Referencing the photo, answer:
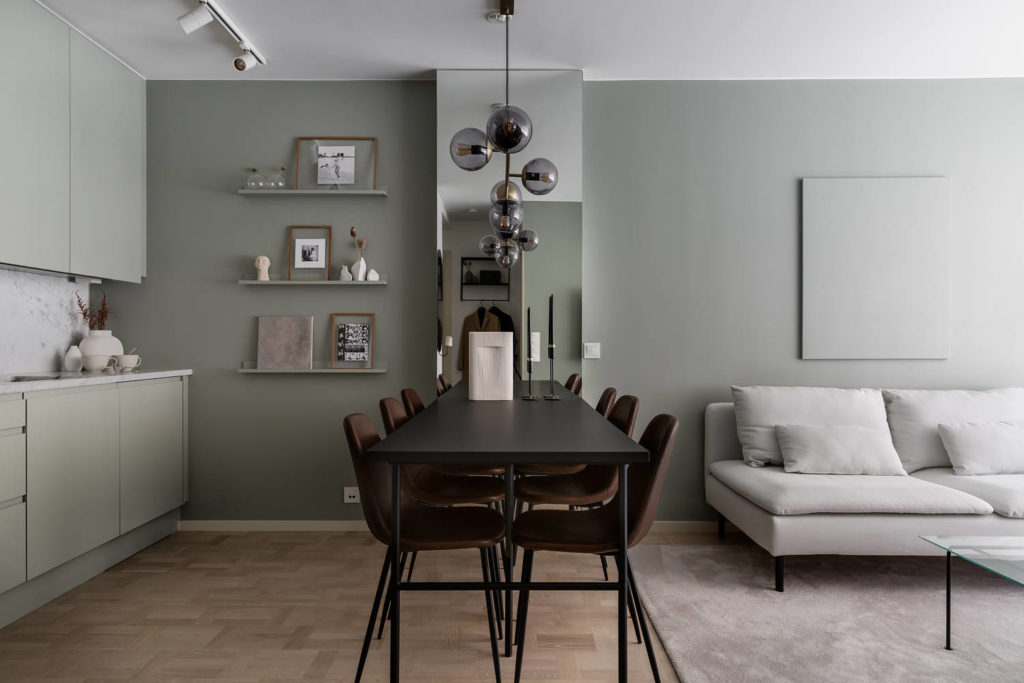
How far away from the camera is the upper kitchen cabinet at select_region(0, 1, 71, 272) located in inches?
111

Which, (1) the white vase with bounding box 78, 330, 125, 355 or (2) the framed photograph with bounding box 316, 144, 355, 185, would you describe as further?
(2) the framed photograph with bounding box 316, 144, 355, 185

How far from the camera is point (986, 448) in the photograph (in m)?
3.28

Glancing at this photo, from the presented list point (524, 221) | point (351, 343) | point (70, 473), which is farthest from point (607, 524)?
point (70, 473)

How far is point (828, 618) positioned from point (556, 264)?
7.55 ft

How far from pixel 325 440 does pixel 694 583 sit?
2318 mm

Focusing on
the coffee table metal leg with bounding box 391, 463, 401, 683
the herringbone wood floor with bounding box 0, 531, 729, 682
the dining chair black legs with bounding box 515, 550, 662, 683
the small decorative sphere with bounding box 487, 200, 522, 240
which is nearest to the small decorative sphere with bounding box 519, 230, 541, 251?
the small decorative sphere with bounding box 487, 200, 522, 240

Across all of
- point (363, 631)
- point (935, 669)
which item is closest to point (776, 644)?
point (935, 669)

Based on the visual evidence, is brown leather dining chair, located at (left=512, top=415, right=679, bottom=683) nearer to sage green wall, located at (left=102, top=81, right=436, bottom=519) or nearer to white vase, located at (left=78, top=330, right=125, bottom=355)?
sage green wall, located at (left=102, top=81, right=436, bottom=519)

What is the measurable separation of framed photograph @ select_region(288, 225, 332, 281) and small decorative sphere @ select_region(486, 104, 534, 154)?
1.85 m

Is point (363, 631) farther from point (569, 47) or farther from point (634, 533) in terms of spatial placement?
point (569, 47)

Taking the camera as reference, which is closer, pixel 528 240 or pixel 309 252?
pixel 528 240

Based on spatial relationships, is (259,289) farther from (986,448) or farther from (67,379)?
(986,448)

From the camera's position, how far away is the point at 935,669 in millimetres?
2223

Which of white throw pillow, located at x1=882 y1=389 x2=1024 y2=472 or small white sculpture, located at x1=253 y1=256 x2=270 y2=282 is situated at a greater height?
small white sculpture, located at x1=253 y1=256 x2=270 y2=282
